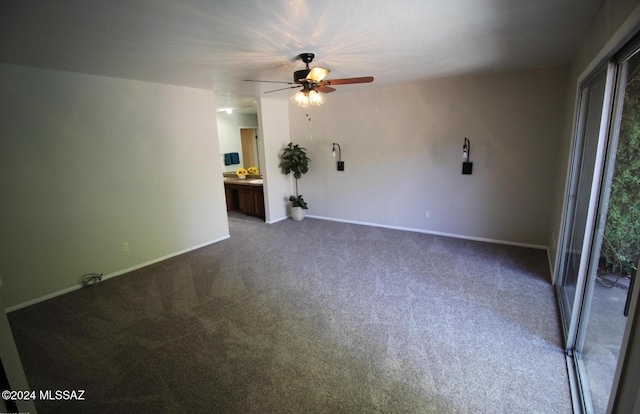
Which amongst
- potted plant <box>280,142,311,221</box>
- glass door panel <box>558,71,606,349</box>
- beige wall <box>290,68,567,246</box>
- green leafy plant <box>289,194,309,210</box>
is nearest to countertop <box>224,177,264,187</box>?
potted plant <box>280,142,311,221</box>

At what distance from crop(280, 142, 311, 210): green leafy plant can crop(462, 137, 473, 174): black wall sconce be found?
2.88m

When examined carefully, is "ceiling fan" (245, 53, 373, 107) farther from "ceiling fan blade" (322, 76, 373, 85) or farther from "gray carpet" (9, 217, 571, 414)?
"gray carpet" (9, 217, 571, 414)

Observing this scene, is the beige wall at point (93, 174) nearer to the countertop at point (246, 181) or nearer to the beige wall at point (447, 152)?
the countertop at point (246, 181)

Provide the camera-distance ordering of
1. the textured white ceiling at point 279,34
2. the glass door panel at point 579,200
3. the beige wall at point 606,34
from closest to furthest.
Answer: the beige wall at point 606,34, the textured white ceiling at point 279,34, the glass door panel at point 579,200

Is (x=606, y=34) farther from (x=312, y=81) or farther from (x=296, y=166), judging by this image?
(x=296, y=166)

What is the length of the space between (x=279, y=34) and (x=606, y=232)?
2.71m

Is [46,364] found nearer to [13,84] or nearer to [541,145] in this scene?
[13,84]

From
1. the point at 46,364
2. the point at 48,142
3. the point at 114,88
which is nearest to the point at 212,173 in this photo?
the point at 114,88

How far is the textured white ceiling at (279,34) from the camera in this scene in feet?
6.10

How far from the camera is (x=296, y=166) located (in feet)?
19.3

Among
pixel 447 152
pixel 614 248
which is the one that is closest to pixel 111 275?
pixel 614 248

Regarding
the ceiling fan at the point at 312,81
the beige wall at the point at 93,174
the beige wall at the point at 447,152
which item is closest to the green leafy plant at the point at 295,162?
the beige wall at the point at 447,152

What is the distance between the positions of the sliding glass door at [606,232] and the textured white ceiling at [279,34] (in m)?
0.65

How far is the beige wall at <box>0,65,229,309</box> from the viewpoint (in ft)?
9.71
